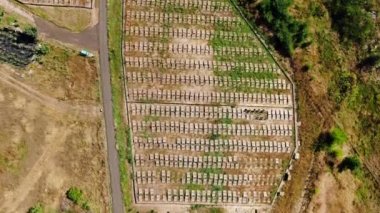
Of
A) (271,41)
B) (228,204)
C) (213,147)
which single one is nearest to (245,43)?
(271,41)

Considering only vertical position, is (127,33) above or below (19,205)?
above

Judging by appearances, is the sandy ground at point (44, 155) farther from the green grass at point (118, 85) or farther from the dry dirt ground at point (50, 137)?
the green grass at point (118, 85)

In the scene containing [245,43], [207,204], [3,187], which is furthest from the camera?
[245,43]

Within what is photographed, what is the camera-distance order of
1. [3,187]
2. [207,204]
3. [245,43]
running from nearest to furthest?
1. [3,187]
2. [207,204]
3. [245,43]

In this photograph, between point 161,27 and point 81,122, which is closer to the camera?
point 81,122

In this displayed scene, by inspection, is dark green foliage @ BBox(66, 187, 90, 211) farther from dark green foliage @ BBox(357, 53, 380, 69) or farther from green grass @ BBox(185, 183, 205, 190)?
dark green foliage @ BBox(357, 53, 380, 69)

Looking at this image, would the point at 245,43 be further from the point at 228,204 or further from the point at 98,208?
the point at 98,208

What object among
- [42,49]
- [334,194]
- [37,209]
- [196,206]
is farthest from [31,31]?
[334,194]

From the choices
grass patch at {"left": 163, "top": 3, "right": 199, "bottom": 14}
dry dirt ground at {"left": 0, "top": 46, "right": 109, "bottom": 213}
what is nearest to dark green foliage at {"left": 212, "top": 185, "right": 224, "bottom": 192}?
dry dirt ground at {"left": 0, "top": 46, "right": 109, "bottom": 213}
